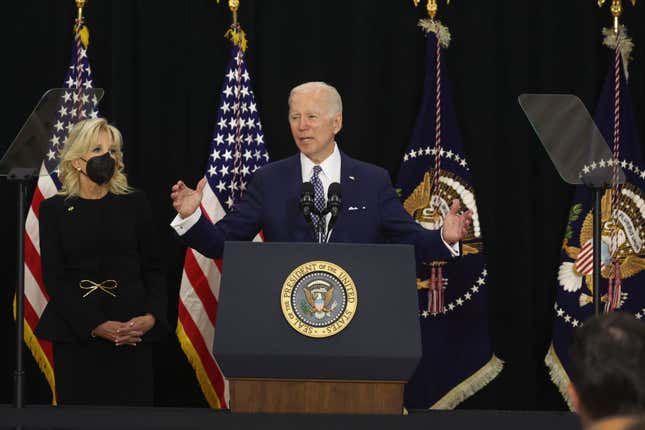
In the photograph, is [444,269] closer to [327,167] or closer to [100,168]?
[327,167]

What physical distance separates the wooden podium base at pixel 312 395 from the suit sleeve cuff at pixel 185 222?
2.82 ft

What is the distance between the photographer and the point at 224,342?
2348mm

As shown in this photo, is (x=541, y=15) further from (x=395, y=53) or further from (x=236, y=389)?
(x=236, y=389)

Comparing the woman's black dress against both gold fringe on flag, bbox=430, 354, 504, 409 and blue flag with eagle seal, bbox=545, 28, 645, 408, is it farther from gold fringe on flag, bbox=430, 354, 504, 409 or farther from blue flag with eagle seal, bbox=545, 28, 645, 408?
blue flag with eagle seal, bbox=545, 28, 645, 408

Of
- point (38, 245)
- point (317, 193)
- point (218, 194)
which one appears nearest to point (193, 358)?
point (218, 194)

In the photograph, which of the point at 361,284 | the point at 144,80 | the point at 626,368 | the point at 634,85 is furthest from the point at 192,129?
the point at 626,368

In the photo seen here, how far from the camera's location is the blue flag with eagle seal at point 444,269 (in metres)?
4.73

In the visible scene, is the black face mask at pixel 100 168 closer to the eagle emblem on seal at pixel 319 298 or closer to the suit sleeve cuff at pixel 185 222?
the suit sleeve cuff at pixel 185 222

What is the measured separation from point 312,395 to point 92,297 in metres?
1.52

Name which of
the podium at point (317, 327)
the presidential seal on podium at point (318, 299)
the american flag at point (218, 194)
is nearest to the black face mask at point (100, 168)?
the american flag at point (218, 194)

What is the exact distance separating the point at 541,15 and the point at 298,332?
3071mm

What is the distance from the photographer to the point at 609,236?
471 centimetres

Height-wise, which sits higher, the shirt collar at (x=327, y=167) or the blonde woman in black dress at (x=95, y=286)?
the shirt collar at (x=327, y=167)

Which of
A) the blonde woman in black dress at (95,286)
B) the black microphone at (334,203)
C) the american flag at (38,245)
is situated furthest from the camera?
the american flag at (38,245)
